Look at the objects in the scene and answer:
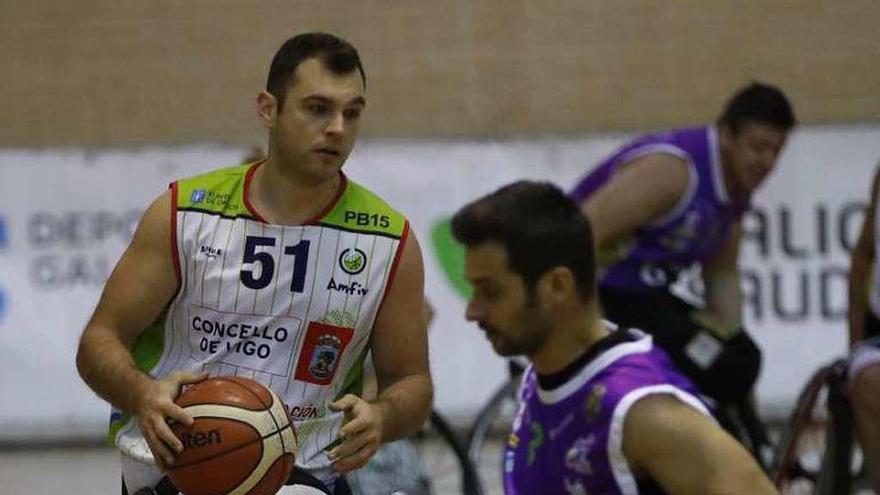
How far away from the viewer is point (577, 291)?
4195mm

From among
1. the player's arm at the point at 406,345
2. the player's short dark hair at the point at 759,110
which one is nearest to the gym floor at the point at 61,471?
the player's short dark hair at the point at 759,110

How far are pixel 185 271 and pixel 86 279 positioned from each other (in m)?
4.85

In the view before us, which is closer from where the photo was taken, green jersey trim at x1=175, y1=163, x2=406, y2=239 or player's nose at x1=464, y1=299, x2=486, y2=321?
player's nose at x1=464, y1=299, x2=486, y2=321

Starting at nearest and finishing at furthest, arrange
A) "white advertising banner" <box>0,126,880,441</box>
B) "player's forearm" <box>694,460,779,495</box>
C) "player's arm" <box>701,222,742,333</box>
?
"player's forearm" <box>694,460,779,495</box> < "player's arm" <box>701,222,742,333</box> < "white advertising banner" <box>0,126,880,441</box>

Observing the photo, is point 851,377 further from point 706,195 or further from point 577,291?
point 577,291

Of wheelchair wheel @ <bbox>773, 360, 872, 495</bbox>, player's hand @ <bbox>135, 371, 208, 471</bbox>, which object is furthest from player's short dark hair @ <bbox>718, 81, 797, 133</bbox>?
player's hand @ <bbox>135, 371, 208, 471</bbox>

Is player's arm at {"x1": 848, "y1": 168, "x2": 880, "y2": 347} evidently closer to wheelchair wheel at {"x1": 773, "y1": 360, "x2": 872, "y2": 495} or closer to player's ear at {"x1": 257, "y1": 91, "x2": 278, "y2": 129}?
wheelchair wheel at {"x1": 773, "y1": 360, "x2": 872, "y2": 495}

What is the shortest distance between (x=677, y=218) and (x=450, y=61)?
3.22 meters

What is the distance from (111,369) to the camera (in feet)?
14.5

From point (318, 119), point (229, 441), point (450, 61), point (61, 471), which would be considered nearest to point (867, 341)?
point (318, 119)

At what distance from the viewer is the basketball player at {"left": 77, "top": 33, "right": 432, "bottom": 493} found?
449cm

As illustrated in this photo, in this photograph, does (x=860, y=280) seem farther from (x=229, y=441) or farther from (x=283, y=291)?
(x=229, y=441)

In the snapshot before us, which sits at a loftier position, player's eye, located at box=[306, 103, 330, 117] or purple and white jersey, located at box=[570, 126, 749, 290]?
player's eye, located at box=[306, 103, 330, 117]

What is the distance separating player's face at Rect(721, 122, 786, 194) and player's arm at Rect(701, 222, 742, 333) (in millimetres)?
418
